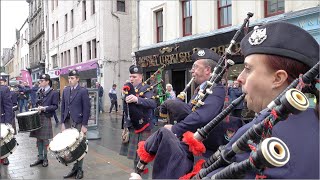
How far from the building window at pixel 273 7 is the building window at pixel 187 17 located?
145 inches

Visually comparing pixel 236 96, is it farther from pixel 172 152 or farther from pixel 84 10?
pixel 84 10

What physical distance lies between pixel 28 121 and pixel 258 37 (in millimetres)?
5576

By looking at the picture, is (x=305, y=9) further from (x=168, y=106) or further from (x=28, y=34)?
(x=28, y=34)

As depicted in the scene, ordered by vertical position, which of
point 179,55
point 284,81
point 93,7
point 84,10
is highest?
point 84,10

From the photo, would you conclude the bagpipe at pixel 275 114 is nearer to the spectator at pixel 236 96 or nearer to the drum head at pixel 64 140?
the spectator at pixel 236 96

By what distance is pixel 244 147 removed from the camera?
3.66 ft

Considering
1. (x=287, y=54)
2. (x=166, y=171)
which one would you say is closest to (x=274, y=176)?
(x=287, y=54)

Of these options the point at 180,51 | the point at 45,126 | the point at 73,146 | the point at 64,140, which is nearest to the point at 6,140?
the point at 45,126

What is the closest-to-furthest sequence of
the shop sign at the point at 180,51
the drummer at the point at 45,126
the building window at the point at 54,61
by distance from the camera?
the drummer at the point at 45,126, the shop sign at the point at 180,51, the building window at the point at 54,61

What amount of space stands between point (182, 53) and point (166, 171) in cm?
1121

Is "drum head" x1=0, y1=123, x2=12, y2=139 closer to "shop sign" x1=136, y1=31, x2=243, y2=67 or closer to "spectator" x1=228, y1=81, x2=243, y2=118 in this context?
"spectator" x1=228, y1=81, x2=243, y2=118

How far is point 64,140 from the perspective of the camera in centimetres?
457

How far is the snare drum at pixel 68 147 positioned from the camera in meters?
4.38

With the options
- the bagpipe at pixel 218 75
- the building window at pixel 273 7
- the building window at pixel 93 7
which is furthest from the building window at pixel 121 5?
the bagpipe at pixel 218 75
